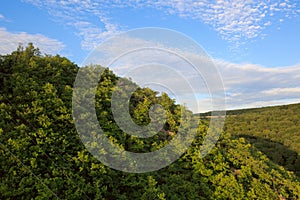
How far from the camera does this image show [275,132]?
45312 millimetres

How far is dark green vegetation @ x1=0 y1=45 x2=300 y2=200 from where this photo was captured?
933 cm

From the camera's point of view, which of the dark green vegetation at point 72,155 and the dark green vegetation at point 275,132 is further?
the dark green vegetation at point 275,132

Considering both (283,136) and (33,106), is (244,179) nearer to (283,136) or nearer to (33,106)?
(33,106)

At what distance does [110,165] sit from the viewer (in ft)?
36.0

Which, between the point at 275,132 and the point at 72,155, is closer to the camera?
the point at 72,155

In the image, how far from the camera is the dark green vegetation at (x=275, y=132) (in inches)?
1468

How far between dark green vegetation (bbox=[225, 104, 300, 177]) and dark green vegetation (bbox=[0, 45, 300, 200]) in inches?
874

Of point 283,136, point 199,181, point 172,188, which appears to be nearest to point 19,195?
point 172,188

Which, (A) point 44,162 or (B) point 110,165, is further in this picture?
(B) point 110,165

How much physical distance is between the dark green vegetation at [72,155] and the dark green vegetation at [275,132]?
22202 millimetres

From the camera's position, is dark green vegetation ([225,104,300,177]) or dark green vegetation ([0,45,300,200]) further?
dark green vegetation ([225,104,300,177])

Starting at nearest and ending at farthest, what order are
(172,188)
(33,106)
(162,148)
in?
(33,106)
(172,188)
(162,148)

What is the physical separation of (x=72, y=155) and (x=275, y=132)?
4037cm

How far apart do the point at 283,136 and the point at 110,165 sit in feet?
125
